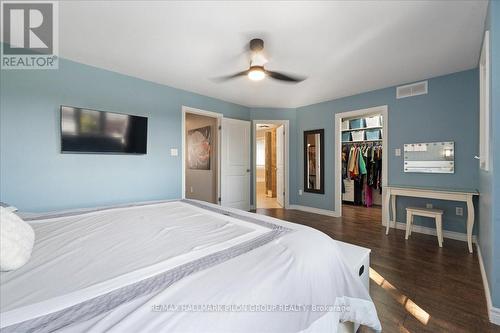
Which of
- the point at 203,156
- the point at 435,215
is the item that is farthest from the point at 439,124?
the point at 203,156

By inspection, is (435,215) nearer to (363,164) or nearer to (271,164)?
(363,164)

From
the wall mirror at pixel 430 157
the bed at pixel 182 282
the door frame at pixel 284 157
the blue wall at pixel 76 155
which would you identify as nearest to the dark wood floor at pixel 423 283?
the bed at pixel 182 282

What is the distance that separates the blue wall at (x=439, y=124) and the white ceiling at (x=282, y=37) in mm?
292

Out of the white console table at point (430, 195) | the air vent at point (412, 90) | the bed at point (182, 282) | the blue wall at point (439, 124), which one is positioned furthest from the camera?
the air vent at point (412, 90)

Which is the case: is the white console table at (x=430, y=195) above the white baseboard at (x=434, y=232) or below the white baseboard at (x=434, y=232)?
above

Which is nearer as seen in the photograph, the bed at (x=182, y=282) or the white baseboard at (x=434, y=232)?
the bed at (x=182, y=282)

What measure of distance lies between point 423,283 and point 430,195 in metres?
1.44

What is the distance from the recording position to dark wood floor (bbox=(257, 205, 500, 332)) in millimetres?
1490

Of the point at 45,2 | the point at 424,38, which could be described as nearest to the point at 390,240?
the point at 424,38

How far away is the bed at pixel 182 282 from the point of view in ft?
2.02

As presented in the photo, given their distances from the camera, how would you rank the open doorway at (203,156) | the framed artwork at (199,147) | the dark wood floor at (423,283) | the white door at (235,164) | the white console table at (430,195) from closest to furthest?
the dark wood floor at (423,283) → the white console table at (430,195) → the white door at (235,164) → the open doorway at (203,156) → the framed artwork at (199,147)

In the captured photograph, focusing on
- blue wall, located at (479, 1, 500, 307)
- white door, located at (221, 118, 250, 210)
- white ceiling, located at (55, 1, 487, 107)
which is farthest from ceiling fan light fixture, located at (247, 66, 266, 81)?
white door, located at (221, 118, 250, 210)

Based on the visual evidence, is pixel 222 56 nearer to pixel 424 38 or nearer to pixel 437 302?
pixel 424 38

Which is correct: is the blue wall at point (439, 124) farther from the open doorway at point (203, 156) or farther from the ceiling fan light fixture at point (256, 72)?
the open doorway at point (203, 156)
